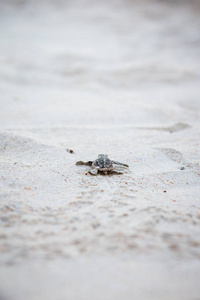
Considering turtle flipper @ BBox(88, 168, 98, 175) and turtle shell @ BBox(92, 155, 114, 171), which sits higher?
turtle shell @ BBox(92, 155, 114, 171)

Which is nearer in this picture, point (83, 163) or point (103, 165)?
point (103, 165)

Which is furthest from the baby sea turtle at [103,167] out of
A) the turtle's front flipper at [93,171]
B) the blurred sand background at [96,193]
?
the blurred sand background at [96,193]

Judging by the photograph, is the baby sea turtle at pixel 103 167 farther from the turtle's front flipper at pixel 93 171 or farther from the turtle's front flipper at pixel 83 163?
the turtle's front flipper at pixel 83 163

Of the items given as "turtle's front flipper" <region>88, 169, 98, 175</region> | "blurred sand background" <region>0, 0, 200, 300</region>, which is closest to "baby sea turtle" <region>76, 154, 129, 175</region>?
"turtle's front flipper" <region>88, 169, 98, 175</region>

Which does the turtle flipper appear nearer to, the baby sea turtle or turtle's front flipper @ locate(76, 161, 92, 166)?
the baby sea turtle

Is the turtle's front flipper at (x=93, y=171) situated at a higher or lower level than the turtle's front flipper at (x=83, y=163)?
lower

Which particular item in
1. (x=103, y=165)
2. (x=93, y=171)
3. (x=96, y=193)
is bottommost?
(x=96, y=193)

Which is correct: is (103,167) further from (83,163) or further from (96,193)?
(96,193)

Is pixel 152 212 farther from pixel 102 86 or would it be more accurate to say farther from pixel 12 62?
pixel 12 62

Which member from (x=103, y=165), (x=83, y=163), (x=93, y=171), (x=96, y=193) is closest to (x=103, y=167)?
(x=103, y=165)
